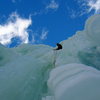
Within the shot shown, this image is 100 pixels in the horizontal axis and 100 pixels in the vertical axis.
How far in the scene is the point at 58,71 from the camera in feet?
21.1

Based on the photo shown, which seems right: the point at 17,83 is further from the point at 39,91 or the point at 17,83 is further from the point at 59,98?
the point at 59,98

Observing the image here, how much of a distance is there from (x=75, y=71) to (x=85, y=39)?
5.69 metres

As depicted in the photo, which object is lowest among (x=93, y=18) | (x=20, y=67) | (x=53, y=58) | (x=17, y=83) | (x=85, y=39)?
(x=17, y=83)

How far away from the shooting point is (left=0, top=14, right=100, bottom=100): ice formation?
15.6 ft

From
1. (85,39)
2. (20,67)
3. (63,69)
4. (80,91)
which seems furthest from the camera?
(85,39)

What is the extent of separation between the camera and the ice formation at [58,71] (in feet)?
15.6

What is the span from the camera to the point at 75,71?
5598 millimetres

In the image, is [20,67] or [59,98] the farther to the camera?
[20,67]

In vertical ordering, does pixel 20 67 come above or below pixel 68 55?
below

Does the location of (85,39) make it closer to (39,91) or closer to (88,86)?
(39,91)

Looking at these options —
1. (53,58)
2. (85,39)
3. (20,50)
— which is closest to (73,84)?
(53,58)

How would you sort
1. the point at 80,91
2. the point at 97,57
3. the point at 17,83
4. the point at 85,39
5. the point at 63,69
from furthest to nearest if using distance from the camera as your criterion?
the point at 85,39 → the point at 97,57 → the point at 17,83 → the point at 63,69 → the point at 80,91

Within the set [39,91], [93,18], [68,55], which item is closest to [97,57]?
[68,55]

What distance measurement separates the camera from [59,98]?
15.4ft
